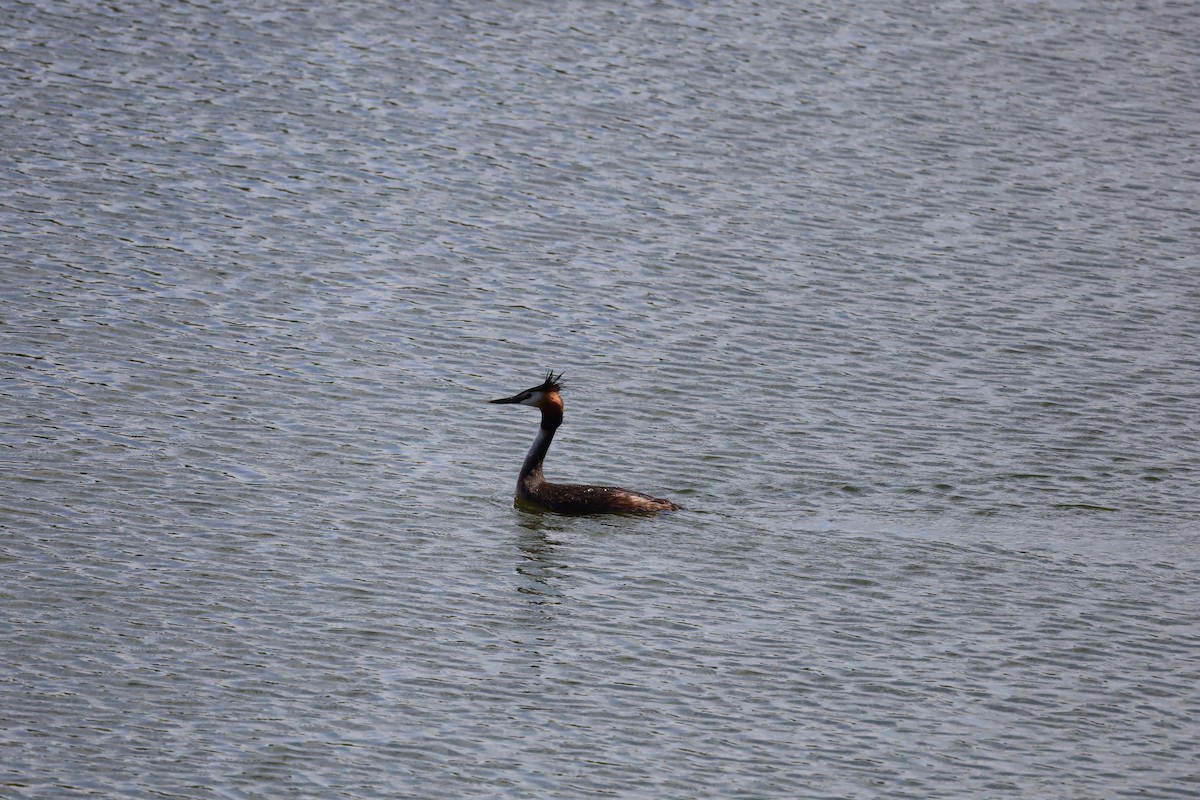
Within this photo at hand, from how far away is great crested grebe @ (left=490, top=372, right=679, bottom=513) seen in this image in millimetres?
15977

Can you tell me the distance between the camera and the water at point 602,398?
40.2 ft

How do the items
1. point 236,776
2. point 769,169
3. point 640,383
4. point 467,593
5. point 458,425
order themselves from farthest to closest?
point 769,169 → point 640,383 → point 458,425 → point 467,593 → point 236,776

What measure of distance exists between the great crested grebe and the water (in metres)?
0.21

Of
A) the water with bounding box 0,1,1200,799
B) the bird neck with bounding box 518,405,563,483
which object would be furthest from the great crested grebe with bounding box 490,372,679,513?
the water with bounding box 0,1,1200,799

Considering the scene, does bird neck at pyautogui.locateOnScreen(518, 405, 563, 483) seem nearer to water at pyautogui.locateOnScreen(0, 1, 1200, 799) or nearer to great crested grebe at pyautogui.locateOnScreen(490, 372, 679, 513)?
great crested grebe at pyautogui.locateOnScreen(490, 372, 679, 513)

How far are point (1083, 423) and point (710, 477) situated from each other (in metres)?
4.30

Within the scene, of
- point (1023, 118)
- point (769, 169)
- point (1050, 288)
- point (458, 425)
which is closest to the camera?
point (458, 425)

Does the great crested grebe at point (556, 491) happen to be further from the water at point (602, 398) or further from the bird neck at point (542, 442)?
the water at point (602, 398)

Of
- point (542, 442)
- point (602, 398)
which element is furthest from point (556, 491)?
point (602, 398)

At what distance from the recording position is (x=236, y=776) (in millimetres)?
11148

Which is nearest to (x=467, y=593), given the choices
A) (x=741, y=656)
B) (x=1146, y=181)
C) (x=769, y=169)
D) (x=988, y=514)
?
(x=741, y=656)

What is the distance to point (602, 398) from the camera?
1880 centimetres

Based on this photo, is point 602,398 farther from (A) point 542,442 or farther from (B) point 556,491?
(B) point 556,491

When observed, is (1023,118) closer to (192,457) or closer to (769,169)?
(769,169)
